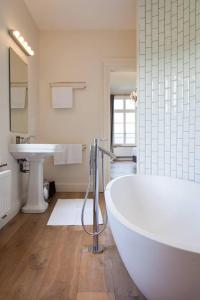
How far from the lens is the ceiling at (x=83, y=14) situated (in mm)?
3217

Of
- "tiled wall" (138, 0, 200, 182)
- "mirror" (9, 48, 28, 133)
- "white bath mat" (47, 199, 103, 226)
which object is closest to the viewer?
"tiled wall" (138, 0, 200, 182)

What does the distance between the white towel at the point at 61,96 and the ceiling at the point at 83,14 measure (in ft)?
3.04

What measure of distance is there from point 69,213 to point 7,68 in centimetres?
170

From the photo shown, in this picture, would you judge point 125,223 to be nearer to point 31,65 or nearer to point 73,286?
point 73,286

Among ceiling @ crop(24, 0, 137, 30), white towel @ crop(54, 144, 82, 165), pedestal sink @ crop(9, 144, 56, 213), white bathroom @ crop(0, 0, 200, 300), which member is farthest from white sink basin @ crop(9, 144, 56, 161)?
ceiling @ crop(24, 0, 137, 30)

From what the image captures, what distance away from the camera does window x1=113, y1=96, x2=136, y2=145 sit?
9.24 meters

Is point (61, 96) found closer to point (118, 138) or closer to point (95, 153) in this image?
point (95, 153)

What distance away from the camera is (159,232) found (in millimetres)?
2031

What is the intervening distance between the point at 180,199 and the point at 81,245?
0.89 metres

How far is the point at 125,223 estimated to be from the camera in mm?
1110

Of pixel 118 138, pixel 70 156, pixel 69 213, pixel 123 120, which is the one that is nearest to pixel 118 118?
pixel 123 120

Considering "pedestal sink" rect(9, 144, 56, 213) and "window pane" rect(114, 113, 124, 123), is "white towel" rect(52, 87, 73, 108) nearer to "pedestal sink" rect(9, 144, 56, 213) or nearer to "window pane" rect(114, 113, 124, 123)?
"pedestal sink" rect(9, 144, 56, 213)

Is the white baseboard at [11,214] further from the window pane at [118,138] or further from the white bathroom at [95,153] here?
the window pane at [118,138]

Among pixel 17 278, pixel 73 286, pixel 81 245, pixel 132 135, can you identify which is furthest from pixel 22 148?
pixel 132 135
